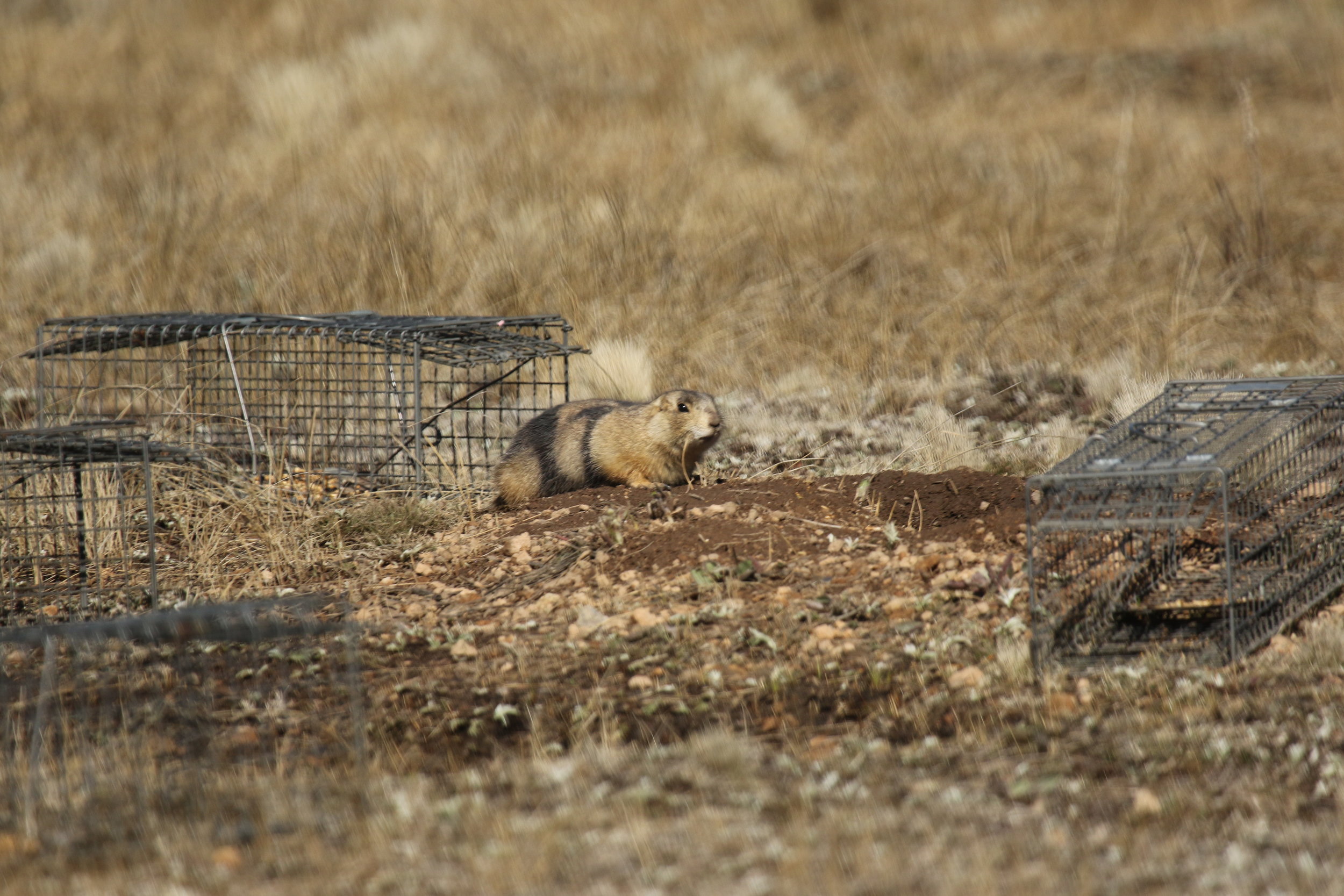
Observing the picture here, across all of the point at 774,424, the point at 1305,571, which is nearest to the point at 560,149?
the point at 774,424

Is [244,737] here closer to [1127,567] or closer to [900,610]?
[900,610]

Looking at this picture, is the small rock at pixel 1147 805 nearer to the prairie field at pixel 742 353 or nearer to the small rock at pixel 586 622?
the prairie field at pixel 742 353

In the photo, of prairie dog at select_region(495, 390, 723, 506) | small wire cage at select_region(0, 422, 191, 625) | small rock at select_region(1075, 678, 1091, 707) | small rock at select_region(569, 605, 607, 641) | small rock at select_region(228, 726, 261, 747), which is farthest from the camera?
prairie dog at select_region(495, 390, 723, 506)

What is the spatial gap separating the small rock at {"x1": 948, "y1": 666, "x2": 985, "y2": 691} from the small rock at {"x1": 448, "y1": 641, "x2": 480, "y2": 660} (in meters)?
1.86

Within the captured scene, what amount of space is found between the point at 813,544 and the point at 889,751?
2.06 metres

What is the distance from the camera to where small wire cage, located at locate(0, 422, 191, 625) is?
6.21 m

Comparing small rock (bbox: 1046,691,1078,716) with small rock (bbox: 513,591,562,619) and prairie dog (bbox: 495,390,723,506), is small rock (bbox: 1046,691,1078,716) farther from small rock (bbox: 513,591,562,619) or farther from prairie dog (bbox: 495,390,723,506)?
prairie dog (bbox: 495,390,723,506)

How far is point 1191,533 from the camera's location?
5.91 metres

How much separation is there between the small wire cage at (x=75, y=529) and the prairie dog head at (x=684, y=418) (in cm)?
244

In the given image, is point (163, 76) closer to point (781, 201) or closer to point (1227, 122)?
point (781, 201)

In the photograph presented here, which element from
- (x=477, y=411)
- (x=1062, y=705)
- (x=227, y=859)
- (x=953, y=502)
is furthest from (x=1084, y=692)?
(x=477, y=411)

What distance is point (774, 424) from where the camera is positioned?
932 centimetres

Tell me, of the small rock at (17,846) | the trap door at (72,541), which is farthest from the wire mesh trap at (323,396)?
the small rock at (17,846)

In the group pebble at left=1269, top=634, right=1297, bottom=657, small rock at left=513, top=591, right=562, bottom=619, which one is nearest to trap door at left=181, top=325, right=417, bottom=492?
small rock at left=513, top=591, right=562, bottom=619
